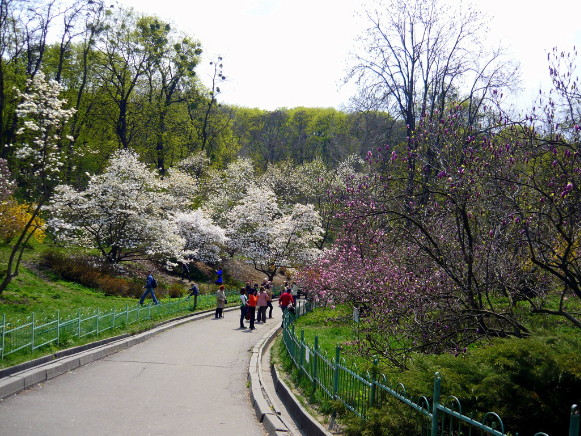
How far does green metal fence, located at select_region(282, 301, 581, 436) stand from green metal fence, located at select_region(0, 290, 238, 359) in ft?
20.0

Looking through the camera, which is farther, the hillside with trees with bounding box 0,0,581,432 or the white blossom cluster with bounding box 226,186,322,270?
the white blossom cluster with bounding box 226,186,322,270

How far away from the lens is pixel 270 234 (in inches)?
1746

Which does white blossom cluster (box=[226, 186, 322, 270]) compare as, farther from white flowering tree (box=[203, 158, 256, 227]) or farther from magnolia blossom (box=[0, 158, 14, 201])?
magnolia blossom (box=[0, 158, 14, 201])

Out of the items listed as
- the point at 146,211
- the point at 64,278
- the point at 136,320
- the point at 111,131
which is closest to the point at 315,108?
the point at 111,131

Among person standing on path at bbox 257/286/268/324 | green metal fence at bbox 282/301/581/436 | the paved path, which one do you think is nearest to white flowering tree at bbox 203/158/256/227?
person standing on path at bbox 257/286/268/324

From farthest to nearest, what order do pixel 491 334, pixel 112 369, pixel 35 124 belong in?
pixel 35 124
pixel 112 369
pixel 491 334

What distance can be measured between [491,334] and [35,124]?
542 inches

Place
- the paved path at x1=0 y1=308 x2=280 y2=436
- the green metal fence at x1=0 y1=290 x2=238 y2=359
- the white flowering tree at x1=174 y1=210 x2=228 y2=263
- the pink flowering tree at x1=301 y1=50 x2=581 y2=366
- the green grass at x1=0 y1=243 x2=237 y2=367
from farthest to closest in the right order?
the white flowering tree at x1=174 y1=210 x2=228 y2=263
the green grass at x1=0 y1=243 x2=237 y2=367
the green metal fence at x1=0 y1=290 x2=238 y2=359
the pink flowering tree at x1=301 y1=50 x2=581 y2=366
the paved path at x1=0 y1=308 x2=280 y2=436

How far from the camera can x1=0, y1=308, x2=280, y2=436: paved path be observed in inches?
324

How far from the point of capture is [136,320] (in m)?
19.4

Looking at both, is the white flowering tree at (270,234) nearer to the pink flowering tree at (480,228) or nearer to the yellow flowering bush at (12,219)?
the yellow flowering bush at (12,219)

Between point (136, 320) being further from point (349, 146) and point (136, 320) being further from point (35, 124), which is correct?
point (349, 146)

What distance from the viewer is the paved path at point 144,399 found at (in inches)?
324

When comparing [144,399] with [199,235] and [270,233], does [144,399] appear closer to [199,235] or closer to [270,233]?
[199,235]
